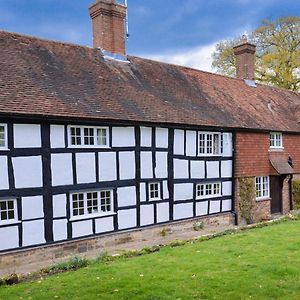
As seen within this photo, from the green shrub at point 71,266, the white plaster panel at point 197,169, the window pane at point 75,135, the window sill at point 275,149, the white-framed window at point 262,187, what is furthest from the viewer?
the window sill at point 275,149

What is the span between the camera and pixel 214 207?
16.7 metres

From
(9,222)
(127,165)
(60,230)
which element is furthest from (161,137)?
(9,222)

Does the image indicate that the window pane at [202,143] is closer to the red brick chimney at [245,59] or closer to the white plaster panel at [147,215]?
the white plaster panel at [147,215]

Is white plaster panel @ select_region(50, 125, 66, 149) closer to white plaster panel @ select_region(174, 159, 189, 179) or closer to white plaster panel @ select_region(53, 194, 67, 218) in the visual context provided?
white plaster panel @ select_region(53, 194, 67, 218)

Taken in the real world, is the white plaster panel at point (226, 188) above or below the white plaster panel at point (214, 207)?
above

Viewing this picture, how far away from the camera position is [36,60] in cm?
1391

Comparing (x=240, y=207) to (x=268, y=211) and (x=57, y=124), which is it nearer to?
(x=268, y=211)

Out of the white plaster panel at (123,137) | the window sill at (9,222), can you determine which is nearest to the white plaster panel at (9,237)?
the window sill at (9,222)

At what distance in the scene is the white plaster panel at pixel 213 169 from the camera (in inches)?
644

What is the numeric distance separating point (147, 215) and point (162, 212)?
781mm

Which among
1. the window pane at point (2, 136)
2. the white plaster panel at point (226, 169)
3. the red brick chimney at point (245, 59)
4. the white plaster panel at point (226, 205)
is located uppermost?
the red brick chimney at point (245, 59)

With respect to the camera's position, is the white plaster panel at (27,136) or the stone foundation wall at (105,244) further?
the white plaster panel at (27,136)

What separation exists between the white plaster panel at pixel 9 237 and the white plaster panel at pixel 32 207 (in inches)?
18.4

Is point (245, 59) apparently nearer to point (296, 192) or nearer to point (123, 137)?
point (296, 192)
